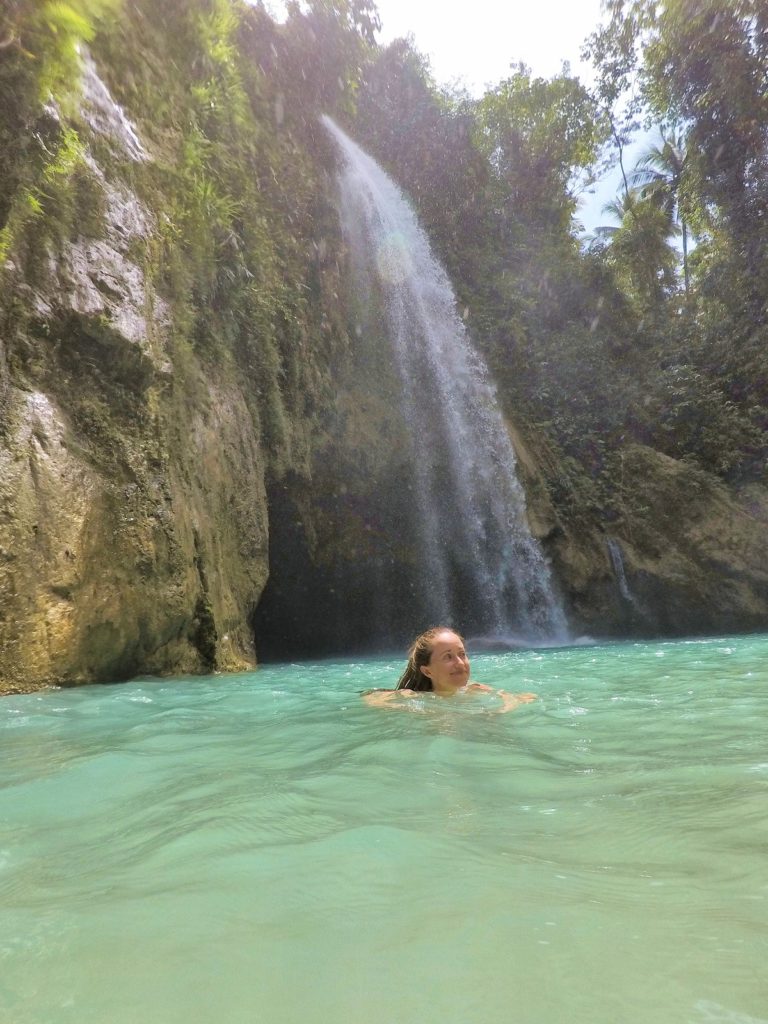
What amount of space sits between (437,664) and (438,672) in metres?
0.06

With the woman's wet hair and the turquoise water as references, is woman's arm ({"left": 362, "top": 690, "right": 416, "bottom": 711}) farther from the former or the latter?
the turquoise water

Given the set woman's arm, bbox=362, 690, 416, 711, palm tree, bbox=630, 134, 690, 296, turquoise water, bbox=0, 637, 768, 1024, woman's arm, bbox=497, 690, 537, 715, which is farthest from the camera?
palm tree, bbox=630, 134, 690, 296

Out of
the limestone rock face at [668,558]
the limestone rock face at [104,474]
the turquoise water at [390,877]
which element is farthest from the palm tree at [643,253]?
the turquoise water at [390,877]

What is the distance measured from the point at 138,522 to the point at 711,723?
5.41 metres

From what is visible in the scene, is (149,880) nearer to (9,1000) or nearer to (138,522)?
(9,1000)

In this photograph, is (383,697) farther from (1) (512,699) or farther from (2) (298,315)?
(2) (298,315)

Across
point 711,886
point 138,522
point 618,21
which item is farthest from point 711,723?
point 618,21

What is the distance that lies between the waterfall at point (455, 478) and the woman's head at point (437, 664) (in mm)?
8043

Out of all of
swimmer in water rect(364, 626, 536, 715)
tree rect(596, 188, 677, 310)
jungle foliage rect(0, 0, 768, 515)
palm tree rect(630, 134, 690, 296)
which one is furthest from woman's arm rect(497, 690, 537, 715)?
palm tree rect(630, 134, 690, 296)

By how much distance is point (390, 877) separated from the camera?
159cm

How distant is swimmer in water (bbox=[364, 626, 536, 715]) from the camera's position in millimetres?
4965

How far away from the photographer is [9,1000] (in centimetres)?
112

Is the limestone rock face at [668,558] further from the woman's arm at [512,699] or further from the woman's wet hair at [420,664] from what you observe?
the woman's arm at [512,699]

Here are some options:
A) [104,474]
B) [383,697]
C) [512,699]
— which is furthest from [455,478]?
[512,699]
